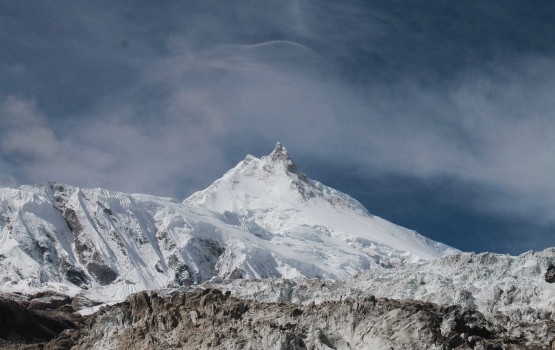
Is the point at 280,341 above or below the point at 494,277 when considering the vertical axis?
below

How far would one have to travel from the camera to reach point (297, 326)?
104m

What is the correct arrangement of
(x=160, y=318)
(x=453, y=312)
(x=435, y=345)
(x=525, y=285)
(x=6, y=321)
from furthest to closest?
(x=6, y=321) < (x=525, y=285) < (x=160, y=318) < (x=453, y=312) < (x=435, y=345)

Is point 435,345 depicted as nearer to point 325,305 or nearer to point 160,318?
point 325,305

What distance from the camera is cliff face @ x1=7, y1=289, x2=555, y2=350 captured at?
322 feet

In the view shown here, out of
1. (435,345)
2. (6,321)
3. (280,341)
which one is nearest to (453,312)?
(435,345)

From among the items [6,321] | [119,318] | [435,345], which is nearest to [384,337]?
[435,345]

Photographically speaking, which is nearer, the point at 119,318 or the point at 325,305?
the point at 325,305

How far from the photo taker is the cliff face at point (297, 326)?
9825 cm

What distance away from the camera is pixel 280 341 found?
98375mm

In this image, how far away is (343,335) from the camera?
102 m

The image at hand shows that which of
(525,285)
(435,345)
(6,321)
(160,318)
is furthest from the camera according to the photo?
(6,321)

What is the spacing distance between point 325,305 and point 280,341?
10628mm

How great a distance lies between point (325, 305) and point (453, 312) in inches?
513

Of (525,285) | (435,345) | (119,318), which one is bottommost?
(435,345)
